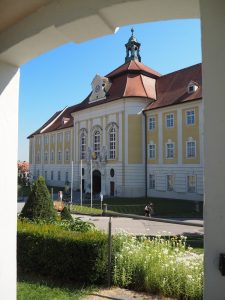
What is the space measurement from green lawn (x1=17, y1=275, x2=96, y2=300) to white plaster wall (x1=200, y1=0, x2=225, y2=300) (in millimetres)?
4536

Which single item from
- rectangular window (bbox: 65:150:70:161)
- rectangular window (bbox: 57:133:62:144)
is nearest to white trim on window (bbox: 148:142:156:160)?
rectangular window (bbox: 65:150:70:161)

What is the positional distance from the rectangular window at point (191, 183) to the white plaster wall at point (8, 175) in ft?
95.7

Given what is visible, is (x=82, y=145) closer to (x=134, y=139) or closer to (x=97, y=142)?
(x=97, y=142)

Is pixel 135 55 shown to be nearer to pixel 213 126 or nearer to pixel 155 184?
pixel 155 184

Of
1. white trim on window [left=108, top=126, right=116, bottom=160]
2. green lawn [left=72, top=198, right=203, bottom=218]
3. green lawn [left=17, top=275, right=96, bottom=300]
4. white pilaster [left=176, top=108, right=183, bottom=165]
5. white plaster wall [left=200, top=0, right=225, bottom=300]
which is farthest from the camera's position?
white trim on window [left=108, top=126, right=116, bottom=160]

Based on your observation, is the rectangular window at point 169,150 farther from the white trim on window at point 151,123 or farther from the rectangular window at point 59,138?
the rectangular window at point 59,138

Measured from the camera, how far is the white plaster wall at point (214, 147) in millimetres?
1572

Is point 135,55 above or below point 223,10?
above

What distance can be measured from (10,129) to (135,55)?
41.5 m

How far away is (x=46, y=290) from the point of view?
5.94 metres

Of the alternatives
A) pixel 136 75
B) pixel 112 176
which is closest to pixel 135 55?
pixel 136 75

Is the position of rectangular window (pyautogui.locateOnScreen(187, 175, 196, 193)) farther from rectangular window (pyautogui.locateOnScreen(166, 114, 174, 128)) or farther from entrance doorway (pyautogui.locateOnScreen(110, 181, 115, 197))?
entrance doorway (pyautogui.locateOnScreen(110, 181, 115, 197))

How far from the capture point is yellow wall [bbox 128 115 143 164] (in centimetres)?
3584

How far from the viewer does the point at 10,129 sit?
→ 2.86 meters
